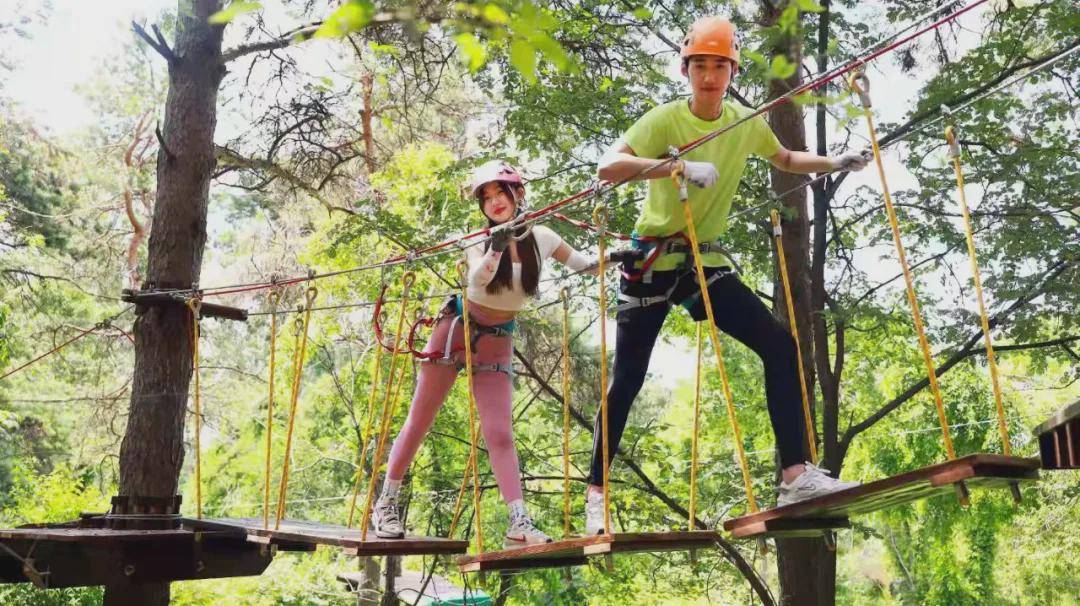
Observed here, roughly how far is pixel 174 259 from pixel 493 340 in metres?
2.38

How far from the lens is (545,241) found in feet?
12.6

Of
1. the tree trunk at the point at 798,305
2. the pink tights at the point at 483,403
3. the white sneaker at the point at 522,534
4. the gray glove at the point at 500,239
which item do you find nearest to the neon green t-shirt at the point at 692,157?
the gray glove at the point at 500,239

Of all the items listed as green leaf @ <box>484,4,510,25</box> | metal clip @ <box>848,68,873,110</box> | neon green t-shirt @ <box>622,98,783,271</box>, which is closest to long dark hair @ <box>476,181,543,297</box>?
neon green t-shirt @ <box>622,98,783,271</box>

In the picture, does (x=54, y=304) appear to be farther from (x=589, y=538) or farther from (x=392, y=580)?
(x=589, y=538)

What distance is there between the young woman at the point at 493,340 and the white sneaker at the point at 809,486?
3.30 ft

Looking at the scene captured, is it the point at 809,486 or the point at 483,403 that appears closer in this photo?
the point at 809,486

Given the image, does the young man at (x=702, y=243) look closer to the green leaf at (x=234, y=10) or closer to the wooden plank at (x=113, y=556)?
the green leaf at (x=234, y=10)

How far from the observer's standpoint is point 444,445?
Result: 10.7 m

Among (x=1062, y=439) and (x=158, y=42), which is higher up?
(x=158, y=42)

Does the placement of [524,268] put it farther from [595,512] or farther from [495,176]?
[595,512]

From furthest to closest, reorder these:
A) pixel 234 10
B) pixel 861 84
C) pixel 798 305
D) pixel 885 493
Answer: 1. pixel 798 305
2. pixel 861 84
3. pixel 885 493
4. pixel 234 10

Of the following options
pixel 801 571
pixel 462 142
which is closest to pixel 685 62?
pixel 801 571

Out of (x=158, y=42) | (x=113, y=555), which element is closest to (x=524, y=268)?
(x=113, y=555)

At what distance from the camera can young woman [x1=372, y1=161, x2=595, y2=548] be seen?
374cm
